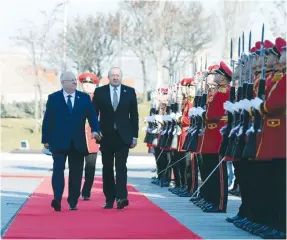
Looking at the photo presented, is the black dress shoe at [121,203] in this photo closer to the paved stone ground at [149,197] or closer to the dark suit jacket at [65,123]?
the paved stone ground at [149,197]

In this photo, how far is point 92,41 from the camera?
53.9m

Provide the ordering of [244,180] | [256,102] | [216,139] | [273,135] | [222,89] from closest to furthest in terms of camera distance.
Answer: [273,135], [256,102], [244,180], [222,89], [216,139]

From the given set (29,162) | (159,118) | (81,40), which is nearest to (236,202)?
(159,118)

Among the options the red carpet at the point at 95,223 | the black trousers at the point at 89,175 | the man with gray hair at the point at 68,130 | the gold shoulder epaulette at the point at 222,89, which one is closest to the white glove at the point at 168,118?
the black trousers at the point at 89,175

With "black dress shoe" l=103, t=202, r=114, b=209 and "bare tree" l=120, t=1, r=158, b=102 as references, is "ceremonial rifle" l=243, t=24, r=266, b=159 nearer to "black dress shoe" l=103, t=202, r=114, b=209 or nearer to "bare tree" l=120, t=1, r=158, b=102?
"black dress shoe" l=103, t=202, r=114, b=209

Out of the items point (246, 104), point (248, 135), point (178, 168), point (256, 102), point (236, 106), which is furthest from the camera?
point (178, 168)

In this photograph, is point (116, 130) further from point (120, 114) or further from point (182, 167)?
point (182, 167)

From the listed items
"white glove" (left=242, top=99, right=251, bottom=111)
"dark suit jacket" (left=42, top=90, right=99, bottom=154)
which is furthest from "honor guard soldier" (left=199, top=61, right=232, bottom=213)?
"white glove" (left=242, top=99, right=251, bottom=111)

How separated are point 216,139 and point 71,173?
6.43 ft

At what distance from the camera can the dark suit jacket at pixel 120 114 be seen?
43.9 ft

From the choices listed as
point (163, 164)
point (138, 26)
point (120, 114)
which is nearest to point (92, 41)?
point (138, 26)

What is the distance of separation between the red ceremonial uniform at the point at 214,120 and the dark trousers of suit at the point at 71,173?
161 cm

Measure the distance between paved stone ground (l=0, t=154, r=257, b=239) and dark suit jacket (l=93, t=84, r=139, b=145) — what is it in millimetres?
1061

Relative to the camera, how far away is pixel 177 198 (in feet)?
49.1
